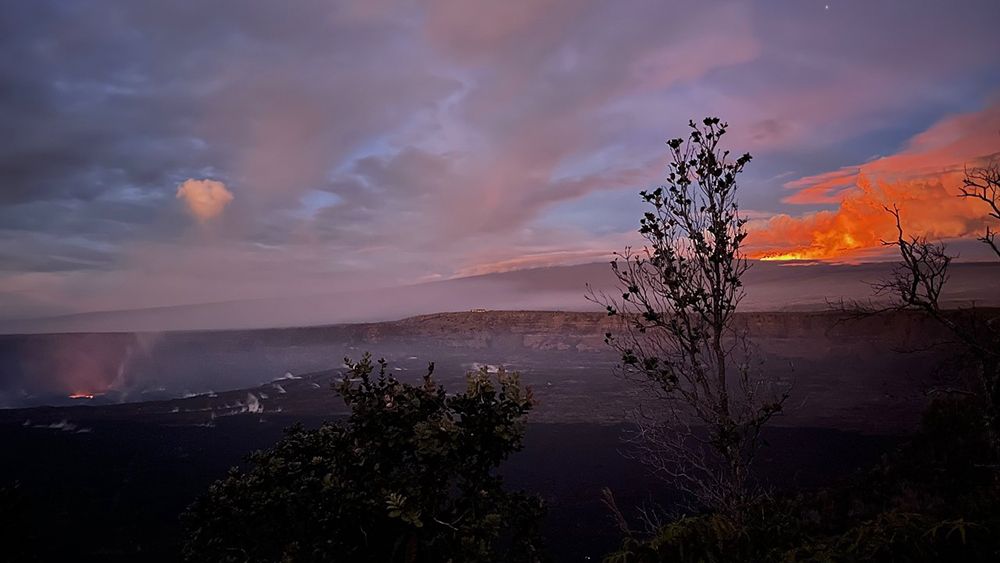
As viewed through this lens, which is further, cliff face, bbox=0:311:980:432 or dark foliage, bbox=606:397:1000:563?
cliff face, bbox=0:311:980:432

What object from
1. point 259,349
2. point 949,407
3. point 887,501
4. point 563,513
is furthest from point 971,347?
point 259,349

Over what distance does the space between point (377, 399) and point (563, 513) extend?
25.0m

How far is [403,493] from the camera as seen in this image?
19.7 feet

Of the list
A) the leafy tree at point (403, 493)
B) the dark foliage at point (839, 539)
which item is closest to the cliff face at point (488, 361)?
the dark foliage at point (839, 539)

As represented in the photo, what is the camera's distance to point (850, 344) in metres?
74.9

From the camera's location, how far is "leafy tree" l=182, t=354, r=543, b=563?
19.6 feet

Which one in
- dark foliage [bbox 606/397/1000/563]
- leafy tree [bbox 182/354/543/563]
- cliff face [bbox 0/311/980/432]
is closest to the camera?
dark foliage [bbox 606/397/1000/563]

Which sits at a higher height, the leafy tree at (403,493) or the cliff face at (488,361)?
the leafy tree at (403,493)

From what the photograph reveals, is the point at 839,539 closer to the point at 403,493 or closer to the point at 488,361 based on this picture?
the point at 403,493

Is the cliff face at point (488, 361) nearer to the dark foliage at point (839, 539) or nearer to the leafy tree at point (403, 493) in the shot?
the dark foliage at point (839, 539)

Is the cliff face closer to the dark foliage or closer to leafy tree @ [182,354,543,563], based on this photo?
the dark foliage

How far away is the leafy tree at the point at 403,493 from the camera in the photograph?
236 inches

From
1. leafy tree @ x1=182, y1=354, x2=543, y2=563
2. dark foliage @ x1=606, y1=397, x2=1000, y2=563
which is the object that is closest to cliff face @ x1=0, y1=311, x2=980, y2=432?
dark foliage @ x1=606, y1=397, x2=1000, y2=563

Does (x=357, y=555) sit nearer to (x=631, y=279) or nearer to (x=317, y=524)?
(x=317, y=524)
